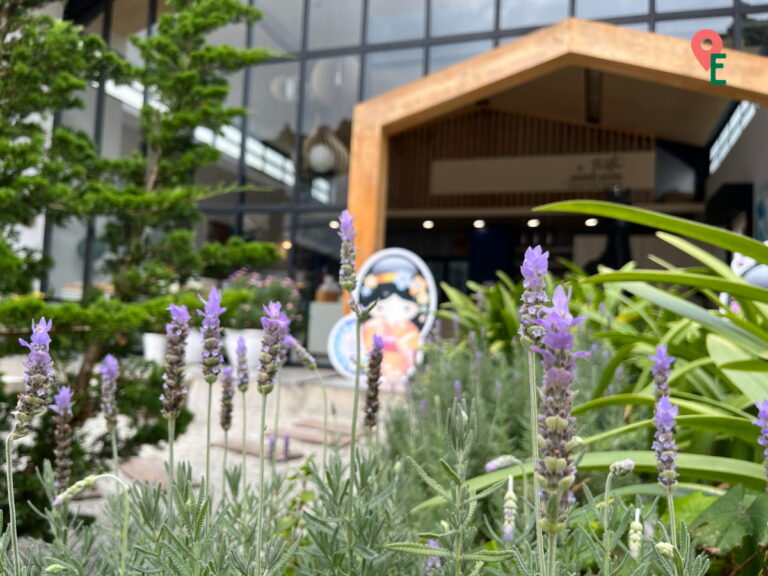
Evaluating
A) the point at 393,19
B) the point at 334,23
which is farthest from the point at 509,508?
the point at 334,23

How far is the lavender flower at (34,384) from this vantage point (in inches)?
25.4

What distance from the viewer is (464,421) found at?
0.59 m

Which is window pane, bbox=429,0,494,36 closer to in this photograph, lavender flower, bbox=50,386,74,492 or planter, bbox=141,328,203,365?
planter, bbox=141,328,203,365

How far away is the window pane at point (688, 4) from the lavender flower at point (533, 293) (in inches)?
304

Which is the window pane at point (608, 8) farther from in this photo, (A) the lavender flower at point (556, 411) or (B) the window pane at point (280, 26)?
(A) the lavender flower at point (556, 411)

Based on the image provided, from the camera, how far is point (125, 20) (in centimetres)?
870

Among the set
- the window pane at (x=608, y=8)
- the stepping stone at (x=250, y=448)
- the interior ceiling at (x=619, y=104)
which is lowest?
the stepping stone at (x=250, y=448)

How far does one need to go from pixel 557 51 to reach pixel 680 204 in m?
5.14

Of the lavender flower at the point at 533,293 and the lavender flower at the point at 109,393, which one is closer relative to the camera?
the lavender flower at the point at 533,293

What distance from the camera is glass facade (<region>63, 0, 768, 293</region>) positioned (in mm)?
7605

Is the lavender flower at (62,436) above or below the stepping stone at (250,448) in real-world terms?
above

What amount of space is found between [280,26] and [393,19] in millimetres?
1553

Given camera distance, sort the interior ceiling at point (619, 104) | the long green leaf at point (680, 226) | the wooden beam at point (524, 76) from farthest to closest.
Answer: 1. the interior ceiling at point (619, 104)
2. the wooden beam at point (524, 76)
3. the long green leaf at point (680, 226)

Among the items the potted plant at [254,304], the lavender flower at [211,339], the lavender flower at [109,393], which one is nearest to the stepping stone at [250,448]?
the potted plant at [254,304]
